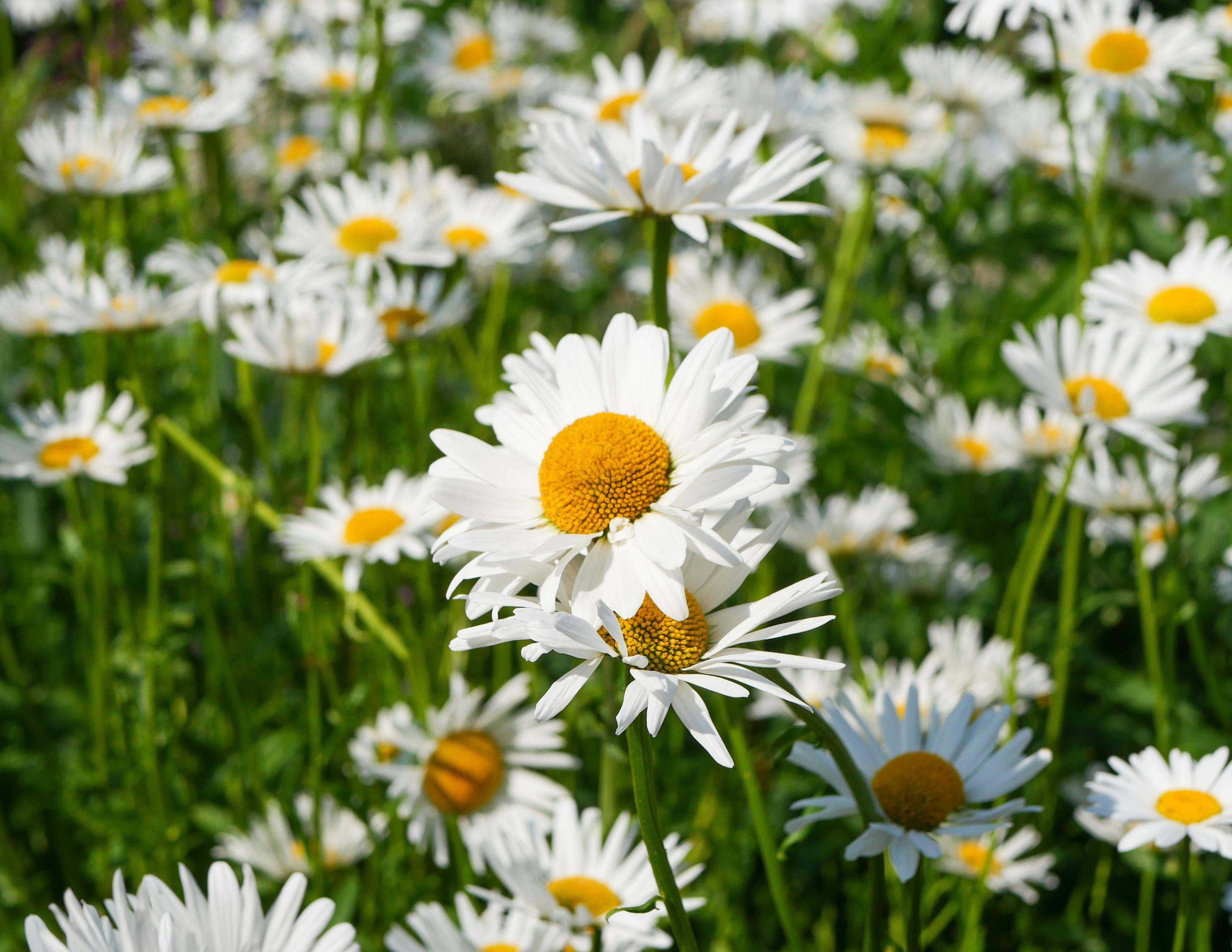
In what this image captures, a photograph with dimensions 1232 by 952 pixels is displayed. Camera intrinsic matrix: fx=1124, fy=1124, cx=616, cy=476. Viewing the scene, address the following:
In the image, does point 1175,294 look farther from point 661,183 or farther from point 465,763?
point 465,763

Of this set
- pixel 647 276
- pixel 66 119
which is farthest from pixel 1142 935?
pixel 66 119

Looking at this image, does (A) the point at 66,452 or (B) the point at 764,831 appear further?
(A) the point at 66,452

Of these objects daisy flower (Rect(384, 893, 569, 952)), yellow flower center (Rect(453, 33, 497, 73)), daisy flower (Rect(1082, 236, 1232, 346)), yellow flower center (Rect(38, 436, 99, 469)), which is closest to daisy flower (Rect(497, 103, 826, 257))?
daisy flower (Rect(384, 893, 569, 952))

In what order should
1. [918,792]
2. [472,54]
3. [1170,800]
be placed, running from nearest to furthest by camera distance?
[918,792] < [1170,800] < [472,54]

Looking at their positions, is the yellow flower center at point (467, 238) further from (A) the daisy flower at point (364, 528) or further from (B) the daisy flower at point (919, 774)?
(B) the daisy flower at point (919, 774)

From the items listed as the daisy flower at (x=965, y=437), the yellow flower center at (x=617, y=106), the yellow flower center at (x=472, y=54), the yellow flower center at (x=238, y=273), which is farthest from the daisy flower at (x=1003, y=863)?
the yellow flower center at (x=472, y=54)

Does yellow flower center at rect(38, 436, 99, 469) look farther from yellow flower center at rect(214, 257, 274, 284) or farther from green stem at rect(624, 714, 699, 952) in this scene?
green stem at rect(624, 714, 699, 952)

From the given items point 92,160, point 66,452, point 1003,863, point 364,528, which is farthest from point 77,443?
point 1003,863

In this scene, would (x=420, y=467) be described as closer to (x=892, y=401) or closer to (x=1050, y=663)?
(x=892, y=401)
